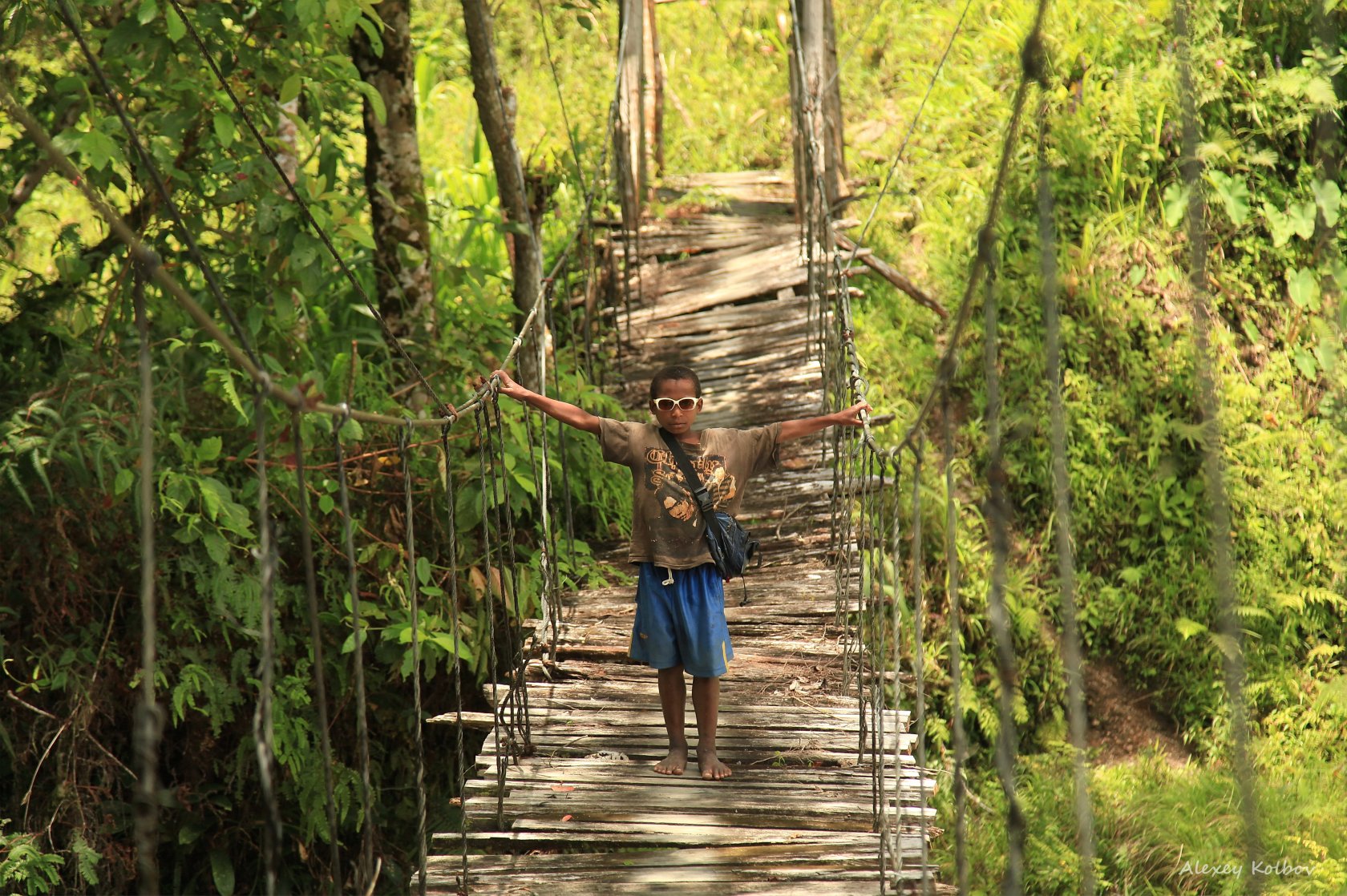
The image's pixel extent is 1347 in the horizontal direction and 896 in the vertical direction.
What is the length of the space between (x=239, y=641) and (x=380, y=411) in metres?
0.84

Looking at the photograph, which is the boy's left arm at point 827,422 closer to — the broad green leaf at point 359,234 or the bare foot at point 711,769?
the bare foot at point 711,769

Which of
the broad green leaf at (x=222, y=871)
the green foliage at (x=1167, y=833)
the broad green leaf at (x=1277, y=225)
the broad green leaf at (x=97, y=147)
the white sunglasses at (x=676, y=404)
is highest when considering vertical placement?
the broad green leaf at (x=97, y=147)

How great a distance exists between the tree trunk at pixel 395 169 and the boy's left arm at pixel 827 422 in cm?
198

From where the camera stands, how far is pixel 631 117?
6785mm

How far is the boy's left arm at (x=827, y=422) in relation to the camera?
9.07 feet

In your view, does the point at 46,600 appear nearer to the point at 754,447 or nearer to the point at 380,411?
the point at 380,411

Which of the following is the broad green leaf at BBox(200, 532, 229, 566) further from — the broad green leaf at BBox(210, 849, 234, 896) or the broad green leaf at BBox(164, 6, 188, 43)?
the broad green leaf at BBox(164, 6, 188, 43)

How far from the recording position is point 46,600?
3643mm

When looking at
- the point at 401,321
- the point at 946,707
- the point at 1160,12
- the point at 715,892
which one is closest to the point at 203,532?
the point at 401,321

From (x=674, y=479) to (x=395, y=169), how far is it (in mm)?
2224

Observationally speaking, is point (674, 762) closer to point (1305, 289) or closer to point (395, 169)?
point (395, 169)

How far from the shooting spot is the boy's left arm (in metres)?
2.76

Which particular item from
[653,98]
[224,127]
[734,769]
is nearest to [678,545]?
[734,769]

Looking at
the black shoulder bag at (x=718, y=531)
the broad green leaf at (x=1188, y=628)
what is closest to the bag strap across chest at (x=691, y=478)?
the black shoulder bag at (x=718, y=531)
